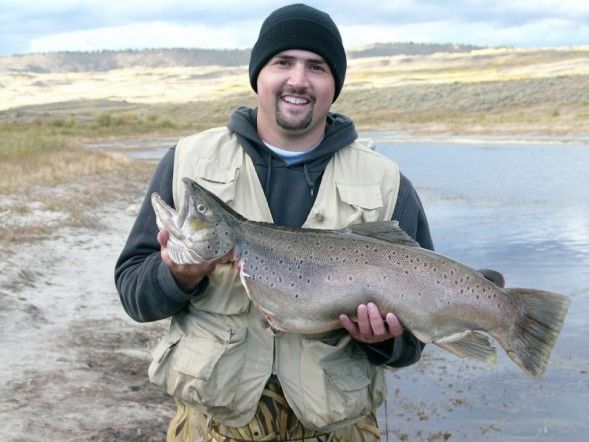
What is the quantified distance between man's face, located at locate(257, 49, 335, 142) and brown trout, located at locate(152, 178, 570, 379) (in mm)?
452

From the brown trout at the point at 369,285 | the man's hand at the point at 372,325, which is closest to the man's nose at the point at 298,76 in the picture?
the brown trout at the point at 369,285

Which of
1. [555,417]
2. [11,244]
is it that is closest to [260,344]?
[555,417]

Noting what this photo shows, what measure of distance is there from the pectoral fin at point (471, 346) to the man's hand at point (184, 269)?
870 mm

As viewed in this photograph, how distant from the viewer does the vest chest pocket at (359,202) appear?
11.6 ft

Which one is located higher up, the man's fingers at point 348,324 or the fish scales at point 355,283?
the fish scales at point 355,283

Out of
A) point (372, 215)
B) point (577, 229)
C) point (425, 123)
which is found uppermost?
point (372, 215)

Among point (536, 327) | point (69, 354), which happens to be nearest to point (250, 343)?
point (536, 327)

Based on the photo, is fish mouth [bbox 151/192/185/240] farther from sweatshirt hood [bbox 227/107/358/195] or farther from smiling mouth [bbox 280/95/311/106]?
smiling mouth [bbox 280/95/311/106]

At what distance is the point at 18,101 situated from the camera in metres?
126

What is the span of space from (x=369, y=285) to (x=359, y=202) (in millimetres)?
363

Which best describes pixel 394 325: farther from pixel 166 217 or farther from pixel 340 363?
pixel 166 217

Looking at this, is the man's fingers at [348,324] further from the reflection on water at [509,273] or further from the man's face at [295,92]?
the reflection on water at [509,273]

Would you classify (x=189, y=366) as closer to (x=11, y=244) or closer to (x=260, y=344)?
(x=260, y=344)

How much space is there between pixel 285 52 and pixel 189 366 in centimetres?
124
